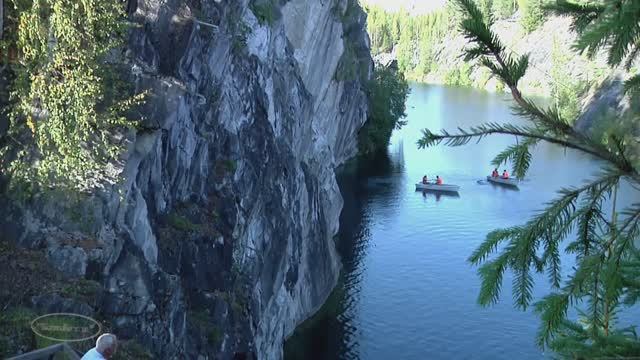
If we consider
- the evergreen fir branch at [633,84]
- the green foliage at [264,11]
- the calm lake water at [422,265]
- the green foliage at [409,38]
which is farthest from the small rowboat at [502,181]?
the green foliage at [409,38]

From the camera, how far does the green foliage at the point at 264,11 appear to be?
2784 cm

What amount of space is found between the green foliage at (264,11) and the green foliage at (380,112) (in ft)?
129

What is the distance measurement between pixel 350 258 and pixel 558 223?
33600mm

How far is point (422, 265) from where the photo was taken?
118 feet

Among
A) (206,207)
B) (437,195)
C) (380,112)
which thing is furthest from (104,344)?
(380,112)

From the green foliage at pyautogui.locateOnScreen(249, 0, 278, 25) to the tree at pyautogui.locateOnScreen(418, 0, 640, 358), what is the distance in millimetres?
23487

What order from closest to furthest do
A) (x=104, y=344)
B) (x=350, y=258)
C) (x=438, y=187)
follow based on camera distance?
(x=104, y=344)
(x=350, y=258)
(x=438, y=187)

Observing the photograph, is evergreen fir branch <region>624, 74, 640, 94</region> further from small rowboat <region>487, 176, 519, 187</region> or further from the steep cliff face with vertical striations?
small rowboat <region>487, 176, 519, 187</region>

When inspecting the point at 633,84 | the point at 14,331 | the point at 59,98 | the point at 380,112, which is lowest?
the point at 14,331

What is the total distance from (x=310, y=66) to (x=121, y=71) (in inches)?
1026

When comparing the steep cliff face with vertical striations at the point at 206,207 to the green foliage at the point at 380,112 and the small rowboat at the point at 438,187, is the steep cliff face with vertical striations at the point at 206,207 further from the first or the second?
the green foliage at the point at 380,112

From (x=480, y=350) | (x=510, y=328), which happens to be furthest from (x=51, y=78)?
(x=510, y=328)

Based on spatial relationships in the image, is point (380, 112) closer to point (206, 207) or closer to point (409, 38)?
point (206, 207)

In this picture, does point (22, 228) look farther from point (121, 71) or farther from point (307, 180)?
point (307, 180)
